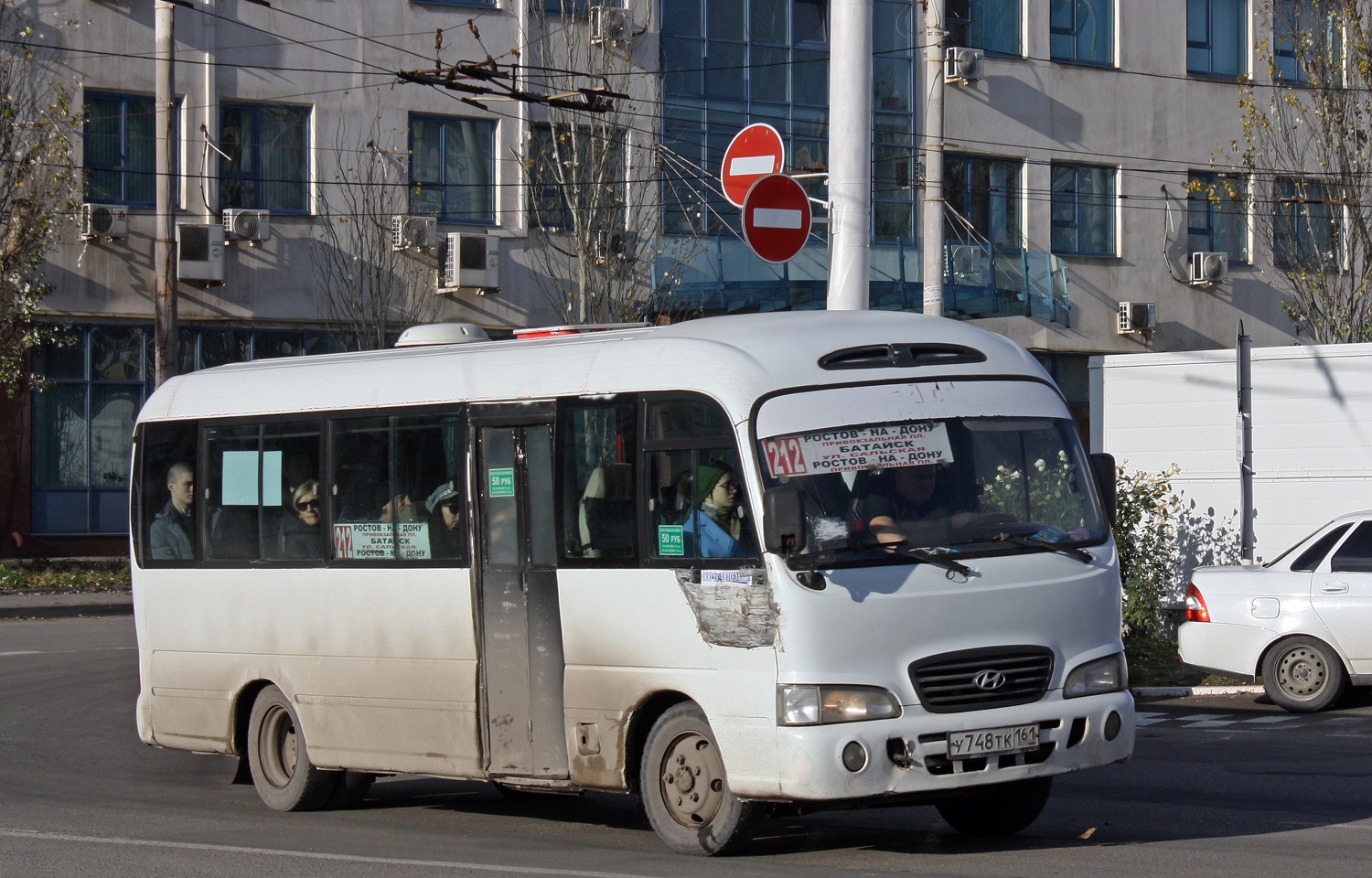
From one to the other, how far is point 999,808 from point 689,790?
1.63 m

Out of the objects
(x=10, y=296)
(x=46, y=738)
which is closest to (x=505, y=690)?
(x=46, y=738)

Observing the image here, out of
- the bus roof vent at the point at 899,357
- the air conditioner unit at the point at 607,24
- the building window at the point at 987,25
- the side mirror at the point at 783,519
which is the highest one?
the building window at the point at 987,25

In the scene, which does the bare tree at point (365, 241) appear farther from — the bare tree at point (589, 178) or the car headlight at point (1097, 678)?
the car headlight at point (1097, 678)

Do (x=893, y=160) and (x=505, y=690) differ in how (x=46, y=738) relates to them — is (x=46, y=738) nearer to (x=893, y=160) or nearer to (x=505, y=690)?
(x=505, y=690)

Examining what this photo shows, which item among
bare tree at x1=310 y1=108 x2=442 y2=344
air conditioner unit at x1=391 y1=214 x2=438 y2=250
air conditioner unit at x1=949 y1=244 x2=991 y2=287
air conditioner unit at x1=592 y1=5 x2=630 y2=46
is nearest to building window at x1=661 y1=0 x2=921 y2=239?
air conditioner unit at x1=592 y1=5 x2=630 y2=46

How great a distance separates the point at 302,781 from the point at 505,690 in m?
1.99

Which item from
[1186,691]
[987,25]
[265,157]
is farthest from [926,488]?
[987,25]

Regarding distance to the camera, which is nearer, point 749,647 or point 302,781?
point 749,647

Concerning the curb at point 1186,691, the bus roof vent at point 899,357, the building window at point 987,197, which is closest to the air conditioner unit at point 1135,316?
the building window at point 987,197

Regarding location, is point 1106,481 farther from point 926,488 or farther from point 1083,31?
point 1083,31

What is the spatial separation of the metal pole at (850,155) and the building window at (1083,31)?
2585cm

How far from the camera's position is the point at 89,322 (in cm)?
2975

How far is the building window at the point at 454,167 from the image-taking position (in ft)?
105

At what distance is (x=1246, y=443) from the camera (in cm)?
1744
